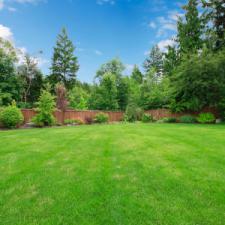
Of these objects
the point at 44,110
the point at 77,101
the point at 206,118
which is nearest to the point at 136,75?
the point at 77,101

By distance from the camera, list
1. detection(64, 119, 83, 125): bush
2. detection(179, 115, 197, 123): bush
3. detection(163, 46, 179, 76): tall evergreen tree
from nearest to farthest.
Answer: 1. detection(179, 115, 197, 123): bush
2. detection(64, 119, 83, 125): bush
3. detection(163, 46, 179, 76): tall evergreen tree

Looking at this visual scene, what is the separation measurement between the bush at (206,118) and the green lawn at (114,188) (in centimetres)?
1084

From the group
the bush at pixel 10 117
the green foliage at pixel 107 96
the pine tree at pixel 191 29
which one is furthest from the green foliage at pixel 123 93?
the bush at pixel 10 117

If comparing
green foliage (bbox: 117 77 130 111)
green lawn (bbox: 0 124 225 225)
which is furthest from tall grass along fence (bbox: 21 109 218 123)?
green lawn (bbox: 0 124 225 225)

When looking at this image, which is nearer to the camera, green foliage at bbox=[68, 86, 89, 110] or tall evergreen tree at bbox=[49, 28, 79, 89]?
green foliage at bbox=[68, 86, 89, 110]

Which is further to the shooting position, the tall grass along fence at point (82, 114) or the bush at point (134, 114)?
the bush at point (134, 114)

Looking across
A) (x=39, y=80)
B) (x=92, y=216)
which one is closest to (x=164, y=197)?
(x=92, y=216)

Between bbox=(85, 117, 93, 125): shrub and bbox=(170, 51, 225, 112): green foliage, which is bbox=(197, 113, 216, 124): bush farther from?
bbox=(85, 117, 93, 125): shrub

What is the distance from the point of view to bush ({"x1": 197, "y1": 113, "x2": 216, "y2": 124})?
1498 centimetres

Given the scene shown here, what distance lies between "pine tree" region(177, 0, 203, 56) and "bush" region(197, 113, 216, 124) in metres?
11.4

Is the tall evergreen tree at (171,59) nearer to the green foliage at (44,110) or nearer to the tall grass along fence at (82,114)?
the tall grass along fence at (82,114)

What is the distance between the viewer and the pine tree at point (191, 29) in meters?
23.6

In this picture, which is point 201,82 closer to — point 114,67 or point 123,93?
point 123,93

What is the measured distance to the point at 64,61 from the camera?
113ft
